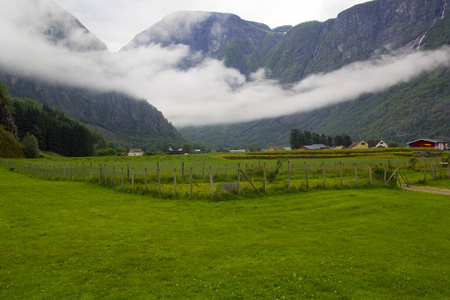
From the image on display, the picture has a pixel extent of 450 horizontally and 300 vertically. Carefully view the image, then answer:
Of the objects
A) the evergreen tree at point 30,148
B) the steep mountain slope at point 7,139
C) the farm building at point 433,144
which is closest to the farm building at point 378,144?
the farm building at point 433,144

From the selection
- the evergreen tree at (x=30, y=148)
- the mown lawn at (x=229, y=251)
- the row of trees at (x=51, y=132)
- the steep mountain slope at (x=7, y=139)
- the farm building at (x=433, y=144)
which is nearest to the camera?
the mown lawn at (x=229, y=251)

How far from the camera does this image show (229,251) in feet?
37.9

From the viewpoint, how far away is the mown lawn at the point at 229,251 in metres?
8.37

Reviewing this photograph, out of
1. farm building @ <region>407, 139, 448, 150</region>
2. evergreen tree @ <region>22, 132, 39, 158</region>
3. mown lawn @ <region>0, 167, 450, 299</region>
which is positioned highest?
evergreen tree @ <region>22, 132, 39, 158</region>

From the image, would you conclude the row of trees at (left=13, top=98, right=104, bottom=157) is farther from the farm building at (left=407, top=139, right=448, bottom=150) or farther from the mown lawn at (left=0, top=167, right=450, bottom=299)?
the farm building at (left=407, top=139, right=448, bottom=150)

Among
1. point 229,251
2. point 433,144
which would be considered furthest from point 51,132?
point 433,144

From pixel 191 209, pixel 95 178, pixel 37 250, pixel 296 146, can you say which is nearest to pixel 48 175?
pixel 95 178

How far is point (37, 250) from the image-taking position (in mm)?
11648

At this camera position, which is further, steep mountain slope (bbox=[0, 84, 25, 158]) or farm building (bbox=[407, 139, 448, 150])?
farm building (bbox=[407, 139, 448, 150])

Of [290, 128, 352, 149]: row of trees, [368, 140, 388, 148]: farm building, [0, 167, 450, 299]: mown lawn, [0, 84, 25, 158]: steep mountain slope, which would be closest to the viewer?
[0, 167, 450, 299]: mown lawn

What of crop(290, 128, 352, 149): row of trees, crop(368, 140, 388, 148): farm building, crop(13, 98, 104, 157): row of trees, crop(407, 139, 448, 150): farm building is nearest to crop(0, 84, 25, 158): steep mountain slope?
crop(13, 98, 104, 157): row of trees

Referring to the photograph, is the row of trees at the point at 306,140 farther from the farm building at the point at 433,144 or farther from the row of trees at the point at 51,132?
the row of trees at the point at 51,132

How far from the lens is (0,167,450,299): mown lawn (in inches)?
329

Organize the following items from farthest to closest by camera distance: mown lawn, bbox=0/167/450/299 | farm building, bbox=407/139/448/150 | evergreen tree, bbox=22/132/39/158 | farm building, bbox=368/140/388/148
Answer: farm building, bbox=368/140/388/148 < farm building, bbox=407/139/448/150 < evergreen tree, bbox=22/132/39/158 < mown lawn, bbox=0/167/450/299
